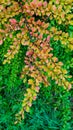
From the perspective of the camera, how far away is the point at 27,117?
1.99 metres

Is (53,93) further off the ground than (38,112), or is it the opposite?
(53,93)

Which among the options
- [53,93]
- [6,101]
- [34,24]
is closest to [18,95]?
[6,101]

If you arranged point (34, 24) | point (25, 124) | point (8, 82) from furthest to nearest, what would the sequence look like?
point (25, 124) < point (8, 82) < point (34, 24)

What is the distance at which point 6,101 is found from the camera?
6.52 feet

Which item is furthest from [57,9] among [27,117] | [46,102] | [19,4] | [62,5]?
[27,117]

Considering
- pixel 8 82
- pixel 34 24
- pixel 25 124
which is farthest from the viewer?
pixel 25 124

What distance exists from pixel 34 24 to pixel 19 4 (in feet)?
0.49

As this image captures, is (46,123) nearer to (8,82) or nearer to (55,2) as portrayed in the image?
(8,82)

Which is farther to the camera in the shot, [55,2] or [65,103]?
[65,103]

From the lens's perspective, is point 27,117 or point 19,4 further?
point 27,117

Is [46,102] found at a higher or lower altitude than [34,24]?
lower

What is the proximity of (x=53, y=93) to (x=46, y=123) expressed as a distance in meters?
0.25

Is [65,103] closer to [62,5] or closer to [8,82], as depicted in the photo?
[8,82]

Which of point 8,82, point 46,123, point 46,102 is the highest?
point 8,82
